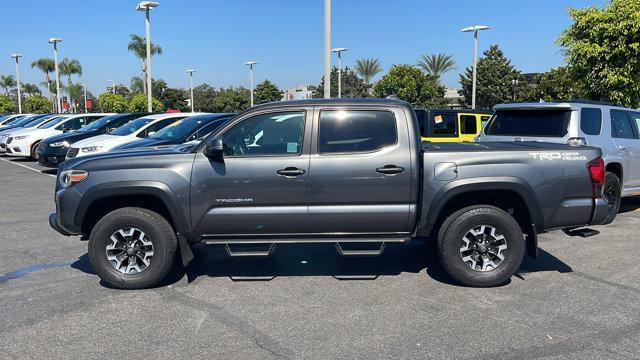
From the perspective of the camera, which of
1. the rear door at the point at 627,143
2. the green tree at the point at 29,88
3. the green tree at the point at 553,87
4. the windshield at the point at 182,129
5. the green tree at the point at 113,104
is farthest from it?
the green tree at the point at 29,88

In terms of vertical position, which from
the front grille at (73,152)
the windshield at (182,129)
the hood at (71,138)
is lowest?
the front grille at (73,152)

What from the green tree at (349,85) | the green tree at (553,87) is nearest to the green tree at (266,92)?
the green tree at (349,85)

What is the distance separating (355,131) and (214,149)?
135cm

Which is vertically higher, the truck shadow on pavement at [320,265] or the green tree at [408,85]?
the green tree at [408,85]

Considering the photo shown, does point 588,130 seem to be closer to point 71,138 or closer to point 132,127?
point 132,127

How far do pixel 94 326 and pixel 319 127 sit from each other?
2.60 m

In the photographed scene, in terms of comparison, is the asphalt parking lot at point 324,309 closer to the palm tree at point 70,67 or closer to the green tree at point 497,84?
the green tree at point 497,84

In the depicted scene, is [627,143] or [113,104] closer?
[627,143]

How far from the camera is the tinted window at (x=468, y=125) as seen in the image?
1224cm

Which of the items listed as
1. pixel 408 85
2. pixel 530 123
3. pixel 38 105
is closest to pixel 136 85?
pixel 38 105

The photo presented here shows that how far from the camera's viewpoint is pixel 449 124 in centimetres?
1216

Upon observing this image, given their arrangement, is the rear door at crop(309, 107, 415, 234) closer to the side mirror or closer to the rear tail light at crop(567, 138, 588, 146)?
the side mirror

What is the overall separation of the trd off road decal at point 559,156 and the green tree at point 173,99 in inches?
2757

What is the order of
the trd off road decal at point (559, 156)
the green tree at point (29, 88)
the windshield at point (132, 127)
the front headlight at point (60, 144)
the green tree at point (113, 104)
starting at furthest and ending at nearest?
the green tree at point (29, 88), the green tree at point (113, 104), the front headlight at point (60, 144), the windshield at point (132, 127), the trd off road decal at point (559, 156)
